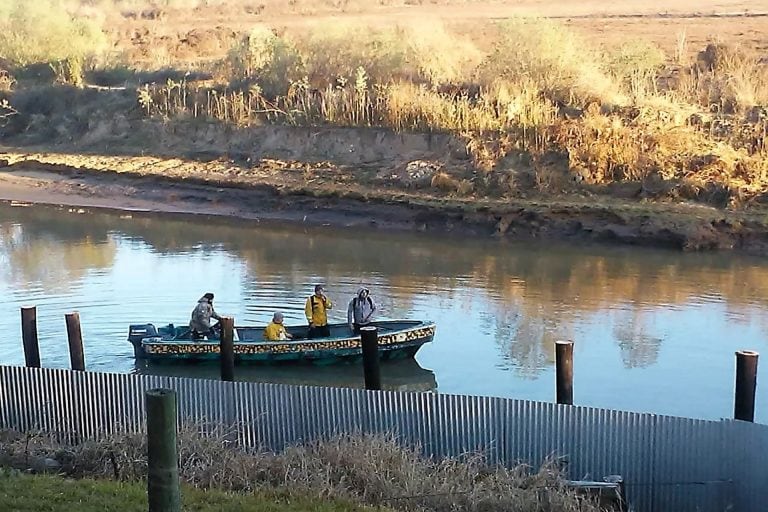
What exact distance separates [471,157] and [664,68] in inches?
473

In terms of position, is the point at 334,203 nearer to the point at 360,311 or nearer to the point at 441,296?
the point at 441,296

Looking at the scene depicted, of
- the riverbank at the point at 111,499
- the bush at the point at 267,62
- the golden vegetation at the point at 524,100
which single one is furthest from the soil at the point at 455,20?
the riverbank at the point at 111,499

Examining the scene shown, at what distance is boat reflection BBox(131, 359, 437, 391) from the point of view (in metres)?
18.5

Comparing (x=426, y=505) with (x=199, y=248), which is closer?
(x=426, y=505)

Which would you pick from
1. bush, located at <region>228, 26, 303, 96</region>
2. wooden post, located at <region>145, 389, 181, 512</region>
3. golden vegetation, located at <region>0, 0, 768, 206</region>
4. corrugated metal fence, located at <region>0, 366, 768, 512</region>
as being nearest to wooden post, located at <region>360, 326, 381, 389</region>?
corrugated metal fence, located at <region>0, 366, 768, 512</region>

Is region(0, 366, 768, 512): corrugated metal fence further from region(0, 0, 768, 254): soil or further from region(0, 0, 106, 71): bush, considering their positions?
region(0, 0, 106, 71): bush

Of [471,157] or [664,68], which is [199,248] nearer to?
[471,157]

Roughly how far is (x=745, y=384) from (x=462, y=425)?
355 cm

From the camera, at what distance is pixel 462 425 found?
39.1 feet

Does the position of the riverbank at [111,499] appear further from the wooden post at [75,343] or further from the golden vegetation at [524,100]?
the golden vegetation at [524,100]

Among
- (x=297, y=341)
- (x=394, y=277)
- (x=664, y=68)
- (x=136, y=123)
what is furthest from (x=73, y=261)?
(x=664, y=68)

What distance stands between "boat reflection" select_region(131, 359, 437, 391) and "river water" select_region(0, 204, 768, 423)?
0.12 feet

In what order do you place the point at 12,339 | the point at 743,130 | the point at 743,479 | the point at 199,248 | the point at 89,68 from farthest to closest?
the point at 89,68
the point at 743,130
the point at 199,248
the point at 12,339
the point at 743,479

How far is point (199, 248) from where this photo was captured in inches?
1315
